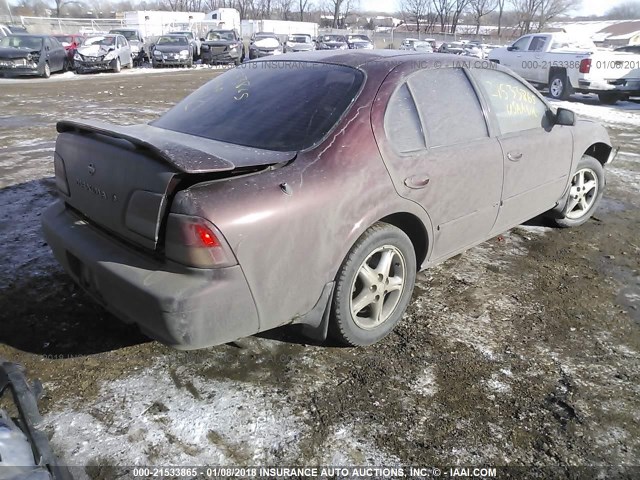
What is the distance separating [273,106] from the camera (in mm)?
A: 3000

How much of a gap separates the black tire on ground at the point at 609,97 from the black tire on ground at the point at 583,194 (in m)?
10.8

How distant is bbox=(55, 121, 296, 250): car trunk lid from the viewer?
89.6 inches

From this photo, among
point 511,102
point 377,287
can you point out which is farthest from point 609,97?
point 377,287

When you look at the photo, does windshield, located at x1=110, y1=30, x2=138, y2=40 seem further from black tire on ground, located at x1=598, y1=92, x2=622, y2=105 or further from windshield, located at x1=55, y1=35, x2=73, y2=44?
black tire on ground, located at x1=598, y1=92, x2=622, y2=105

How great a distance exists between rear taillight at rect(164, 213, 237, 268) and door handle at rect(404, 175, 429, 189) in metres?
1.19

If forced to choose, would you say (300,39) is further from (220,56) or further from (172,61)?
(172,61)

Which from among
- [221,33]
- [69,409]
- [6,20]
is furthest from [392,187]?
[6,20]

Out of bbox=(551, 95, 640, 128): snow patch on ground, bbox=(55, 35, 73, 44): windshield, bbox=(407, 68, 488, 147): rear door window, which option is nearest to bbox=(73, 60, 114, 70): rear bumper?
bbox=(55, 35, 73, 44): windshield

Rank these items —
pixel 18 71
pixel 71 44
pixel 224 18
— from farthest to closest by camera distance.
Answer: pixel 224 18 < pixel 71 44 < pixel 18 71

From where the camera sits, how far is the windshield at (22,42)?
18172 mm

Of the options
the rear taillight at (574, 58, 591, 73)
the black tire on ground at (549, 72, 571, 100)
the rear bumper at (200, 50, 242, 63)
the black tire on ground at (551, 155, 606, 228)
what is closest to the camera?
the black tire on ground at (551, 155, 606, 228)

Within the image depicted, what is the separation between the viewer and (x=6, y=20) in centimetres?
4206

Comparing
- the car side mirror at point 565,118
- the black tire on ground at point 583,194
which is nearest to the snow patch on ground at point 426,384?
the car side mirror at point 565,118

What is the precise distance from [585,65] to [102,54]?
58.1 ft
